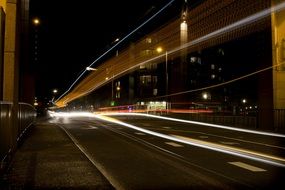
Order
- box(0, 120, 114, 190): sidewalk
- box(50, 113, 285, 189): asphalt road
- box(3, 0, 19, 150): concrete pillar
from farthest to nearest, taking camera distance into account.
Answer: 1. box(3, 0, 19, 150): concrete pillar
2. box(50, 113, 285, 189): asphalt road
3. box(0, 120, 114, 190): sidewalk

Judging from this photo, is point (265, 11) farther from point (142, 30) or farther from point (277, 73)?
point (142, 30)

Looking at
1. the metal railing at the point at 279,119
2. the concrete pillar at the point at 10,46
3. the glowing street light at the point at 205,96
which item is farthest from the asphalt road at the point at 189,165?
the glowing street light at the point at 205,96

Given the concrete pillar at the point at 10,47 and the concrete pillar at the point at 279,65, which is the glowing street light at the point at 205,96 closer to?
the concrete pillar at the point at 279,65

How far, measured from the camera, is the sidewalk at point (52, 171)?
7543mm

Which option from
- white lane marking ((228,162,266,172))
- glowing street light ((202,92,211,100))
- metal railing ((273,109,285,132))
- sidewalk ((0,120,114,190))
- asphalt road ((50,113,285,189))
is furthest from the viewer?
glowing street light ((202,92,211,100))

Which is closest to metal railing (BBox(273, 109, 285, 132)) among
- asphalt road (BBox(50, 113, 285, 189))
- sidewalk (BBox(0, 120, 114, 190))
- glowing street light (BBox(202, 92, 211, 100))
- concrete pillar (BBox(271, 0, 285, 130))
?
concrete pillar (BBox(271, 0, 285, 130))

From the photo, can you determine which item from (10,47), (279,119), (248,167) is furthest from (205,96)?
(248,167)

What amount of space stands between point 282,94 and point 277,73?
1.42m

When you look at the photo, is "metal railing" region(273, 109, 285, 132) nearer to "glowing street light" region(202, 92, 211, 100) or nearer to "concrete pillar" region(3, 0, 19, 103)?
"concrete pillar" region(3, 0, 19, 103)

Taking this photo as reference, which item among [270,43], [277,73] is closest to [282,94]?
[277,73]

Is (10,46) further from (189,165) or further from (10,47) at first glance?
(189,165)

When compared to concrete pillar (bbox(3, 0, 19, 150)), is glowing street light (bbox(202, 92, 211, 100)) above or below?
above

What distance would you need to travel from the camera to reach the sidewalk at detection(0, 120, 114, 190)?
7543 mm

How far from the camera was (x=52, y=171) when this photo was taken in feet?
29.6
